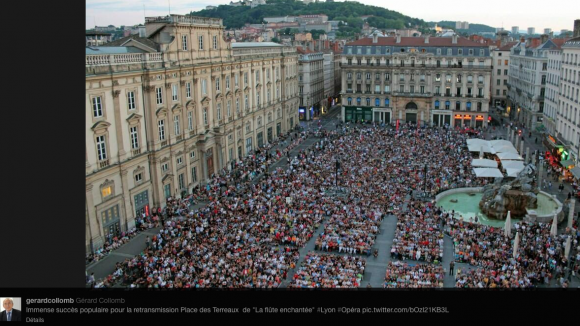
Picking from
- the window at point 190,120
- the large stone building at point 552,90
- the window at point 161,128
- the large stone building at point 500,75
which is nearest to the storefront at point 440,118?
the large stone building at point 552,90

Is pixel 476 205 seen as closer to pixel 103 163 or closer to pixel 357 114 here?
pixel 103 163

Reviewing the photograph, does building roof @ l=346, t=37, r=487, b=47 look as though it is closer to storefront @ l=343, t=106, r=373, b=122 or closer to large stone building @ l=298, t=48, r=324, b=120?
large stone building @ l=298, t=48, r=324, b=120

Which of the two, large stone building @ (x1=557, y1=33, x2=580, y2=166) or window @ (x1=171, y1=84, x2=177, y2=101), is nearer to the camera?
window @ (x1=171, y1=84, x2=177, y2=101)

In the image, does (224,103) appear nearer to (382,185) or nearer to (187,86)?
(187,86)

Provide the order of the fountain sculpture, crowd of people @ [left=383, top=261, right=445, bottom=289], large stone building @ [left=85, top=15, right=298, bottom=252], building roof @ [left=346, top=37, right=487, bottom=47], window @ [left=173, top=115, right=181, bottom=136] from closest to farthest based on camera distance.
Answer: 1. crowd of people @ [left=383, top=261, right=445, bottom=289]
2. large stone building @ [left=85, top=15, right=298, bottom=252]
3. the fountain sculpture
4. window @ [left=173, top=115, right=181, bottom=136]
5. building roof @ [left=346, top=37, right=487, bottom=47]

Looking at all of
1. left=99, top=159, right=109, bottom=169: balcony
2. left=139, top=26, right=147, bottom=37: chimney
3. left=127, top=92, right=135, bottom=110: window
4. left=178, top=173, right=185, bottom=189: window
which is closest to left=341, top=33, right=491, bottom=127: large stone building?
left=139, top=26, right=147, bottom=37: chimney

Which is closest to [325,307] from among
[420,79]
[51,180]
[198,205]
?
[51,180]
